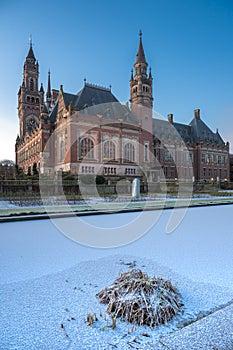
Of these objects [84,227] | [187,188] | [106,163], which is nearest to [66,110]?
[106,163]

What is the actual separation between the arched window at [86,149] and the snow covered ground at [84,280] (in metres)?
34.2

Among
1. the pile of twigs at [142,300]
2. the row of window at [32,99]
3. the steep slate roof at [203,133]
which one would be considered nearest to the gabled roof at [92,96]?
the row of window at [32,99]

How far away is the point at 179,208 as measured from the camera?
13758 mm

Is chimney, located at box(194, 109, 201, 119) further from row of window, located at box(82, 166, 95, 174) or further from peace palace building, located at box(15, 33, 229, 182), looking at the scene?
row of window, located at box(82, 166, 95, 174)

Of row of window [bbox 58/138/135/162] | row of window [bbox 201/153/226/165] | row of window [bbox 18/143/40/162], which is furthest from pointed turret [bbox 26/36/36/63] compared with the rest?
row of window [bbox 201/153/226/165]

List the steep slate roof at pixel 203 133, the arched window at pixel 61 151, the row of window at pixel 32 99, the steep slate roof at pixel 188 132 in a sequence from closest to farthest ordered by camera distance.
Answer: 1. the arched window at pixel 61 151
2. the steep slate roof at pixel 188 132
3. the row of window at pixel 32 99
4. the steep slate roof at pixel 203 133

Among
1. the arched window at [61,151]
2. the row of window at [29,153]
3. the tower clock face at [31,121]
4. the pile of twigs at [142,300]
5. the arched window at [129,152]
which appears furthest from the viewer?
the tower clock face at [31,121]

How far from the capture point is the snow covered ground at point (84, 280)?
86.0 inches

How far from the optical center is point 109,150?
4369cm

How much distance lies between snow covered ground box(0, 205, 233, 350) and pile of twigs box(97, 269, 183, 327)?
0.28ft

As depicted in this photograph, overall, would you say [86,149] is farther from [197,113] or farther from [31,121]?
[197,113]

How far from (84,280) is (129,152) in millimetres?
42944

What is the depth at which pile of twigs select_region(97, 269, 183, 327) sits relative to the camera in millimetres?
2386

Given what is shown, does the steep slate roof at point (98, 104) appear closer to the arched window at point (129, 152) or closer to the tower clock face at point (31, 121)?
the arched window at point (129, 152)
